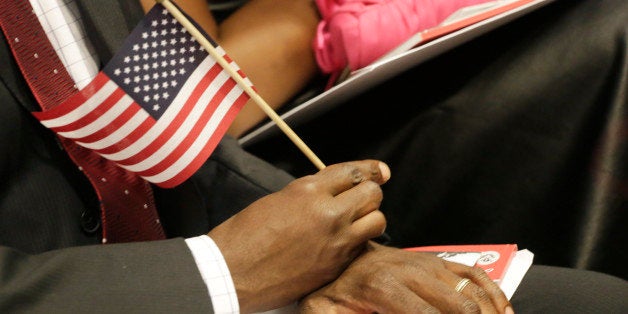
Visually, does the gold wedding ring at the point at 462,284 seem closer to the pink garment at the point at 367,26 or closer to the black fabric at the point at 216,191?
the black fabric at the point at 216,191

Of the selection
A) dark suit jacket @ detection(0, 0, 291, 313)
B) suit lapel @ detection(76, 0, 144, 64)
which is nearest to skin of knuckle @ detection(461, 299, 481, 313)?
dark suit jacket @ detection(0, 0, 291, 313)

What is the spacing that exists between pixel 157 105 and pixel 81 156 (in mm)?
95

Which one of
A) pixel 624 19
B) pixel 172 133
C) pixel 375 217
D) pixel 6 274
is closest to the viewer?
pixel 6 274

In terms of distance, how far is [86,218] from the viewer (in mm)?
783

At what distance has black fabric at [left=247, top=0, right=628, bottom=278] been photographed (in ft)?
3.13

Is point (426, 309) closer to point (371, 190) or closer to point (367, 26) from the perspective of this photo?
point (371, 190)

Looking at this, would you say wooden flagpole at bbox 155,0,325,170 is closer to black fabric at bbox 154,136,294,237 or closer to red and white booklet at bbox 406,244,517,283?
black fabric at bbox 154,136,294,237

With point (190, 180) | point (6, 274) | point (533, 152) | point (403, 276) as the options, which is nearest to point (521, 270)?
point (403, 276)

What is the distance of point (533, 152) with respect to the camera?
979mm

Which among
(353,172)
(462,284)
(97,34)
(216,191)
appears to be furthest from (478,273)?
(97,34)

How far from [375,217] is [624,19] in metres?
0.48

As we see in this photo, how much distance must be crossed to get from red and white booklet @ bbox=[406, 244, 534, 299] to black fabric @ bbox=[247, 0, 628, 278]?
25 centimetres

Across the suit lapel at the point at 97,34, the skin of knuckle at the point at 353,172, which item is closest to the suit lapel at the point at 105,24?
the suit lapel at the point at 97,34

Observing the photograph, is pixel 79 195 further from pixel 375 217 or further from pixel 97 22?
pixel 375 217
